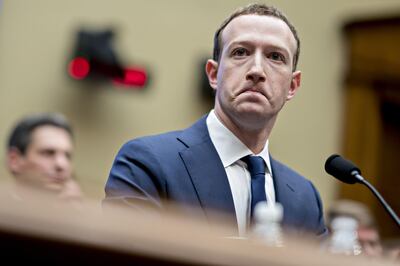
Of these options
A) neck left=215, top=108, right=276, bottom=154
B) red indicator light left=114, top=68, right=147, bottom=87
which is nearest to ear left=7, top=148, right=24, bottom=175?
neck left=215, top=108, right=276, bottom=154

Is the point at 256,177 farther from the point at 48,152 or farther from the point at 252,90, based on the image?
the point at 48,152

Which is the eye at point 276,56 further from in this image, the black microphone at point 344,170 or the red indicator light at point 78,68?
the red indicator light at point 78,68

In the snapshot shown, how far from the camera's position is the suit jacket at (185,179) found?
2062 mm

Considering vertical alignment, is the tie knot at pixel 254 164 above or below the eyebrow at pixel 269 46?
below

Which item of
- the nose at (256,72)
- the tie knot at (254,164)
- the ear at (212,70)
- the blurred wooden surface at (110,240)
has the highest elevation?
the ear at (212,70)

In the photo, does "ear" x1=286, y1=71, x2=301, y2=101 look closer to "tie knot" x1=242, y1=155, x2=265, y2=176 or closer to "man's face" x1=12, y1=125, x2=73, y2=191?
A: "tie knot" x1=242, y1=155, x2=265, y2=176

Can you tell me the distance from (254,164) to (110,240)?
62.4 inches

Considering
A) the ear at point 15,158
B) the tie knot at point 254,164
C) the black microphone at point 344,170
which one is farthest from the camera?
the ear at point 15,158

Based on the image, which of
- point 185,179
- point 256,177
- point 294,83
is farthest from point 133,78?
point 185,179

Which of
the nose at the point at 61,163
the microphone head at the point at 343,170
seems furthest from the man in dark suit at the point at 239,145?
the nose at the point at 61,163

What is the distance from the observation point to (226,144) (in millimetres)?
2342

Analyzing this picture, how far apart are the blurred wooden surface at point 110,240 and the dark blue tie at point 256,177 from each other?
135 centimetres

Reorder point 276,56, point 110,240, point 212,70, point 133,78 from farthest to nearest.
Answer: point 133,78
point 212,70
point 276,56
point 110,240

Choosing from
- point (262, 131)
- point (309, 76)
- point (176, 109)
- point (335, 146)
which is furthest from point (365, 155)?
point (262, 131)
